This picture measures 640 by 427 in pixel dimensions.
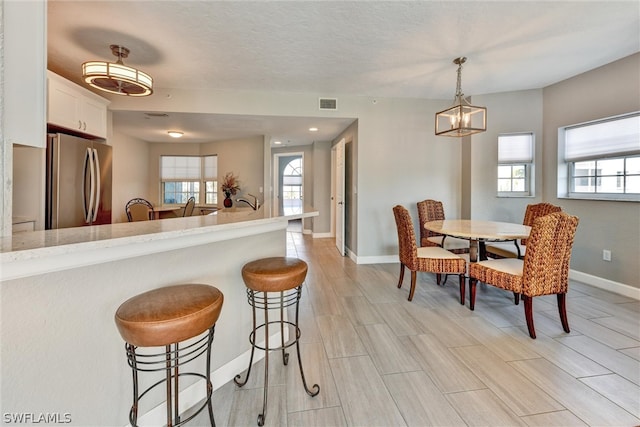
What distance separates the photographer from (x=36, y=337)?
0.99 meters

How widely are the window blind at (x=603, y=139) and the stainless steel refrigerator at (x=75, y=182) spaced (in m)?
5.96

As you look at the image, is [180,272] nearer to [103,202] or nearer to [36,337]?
[36,337]

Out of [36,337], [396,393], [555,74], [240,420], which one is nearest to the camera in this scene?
[36,337]

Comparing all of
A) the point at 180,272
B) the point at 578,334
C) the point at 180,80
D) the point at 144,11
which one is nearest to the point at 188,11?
the point at 144,11

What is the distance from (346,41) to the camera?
2.73 meters

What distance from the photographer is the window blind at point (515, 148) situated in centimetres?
422

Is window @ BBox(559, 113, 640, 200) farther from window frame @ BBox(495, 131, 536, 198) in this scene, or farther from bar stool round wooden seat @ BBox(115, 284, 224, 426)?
bar stool round wooden seat @ BBox(115, 284, 224, 426)

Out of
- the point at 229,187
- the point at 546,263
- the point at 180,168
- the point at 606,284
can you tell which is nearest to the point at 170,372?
the point at 546,263

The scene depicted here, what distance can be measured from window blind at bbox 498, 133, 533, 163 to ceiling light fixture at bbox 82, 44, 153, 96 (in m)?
4.72

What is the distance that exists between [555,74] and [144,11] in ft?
15.2

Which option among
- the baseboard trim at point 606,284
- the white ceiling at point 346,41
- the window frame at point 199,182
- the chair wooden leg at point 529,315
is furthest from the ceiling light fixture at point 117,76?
the baseboard trim at point 606,284

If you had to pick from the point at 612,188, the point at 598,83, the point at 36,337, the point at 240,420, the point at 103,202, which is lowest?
the point at 240,420

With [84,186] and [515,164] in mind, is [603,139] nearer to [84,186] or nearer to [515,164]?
[515,164]

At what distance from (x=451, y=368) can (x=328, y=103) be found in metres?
3.75
